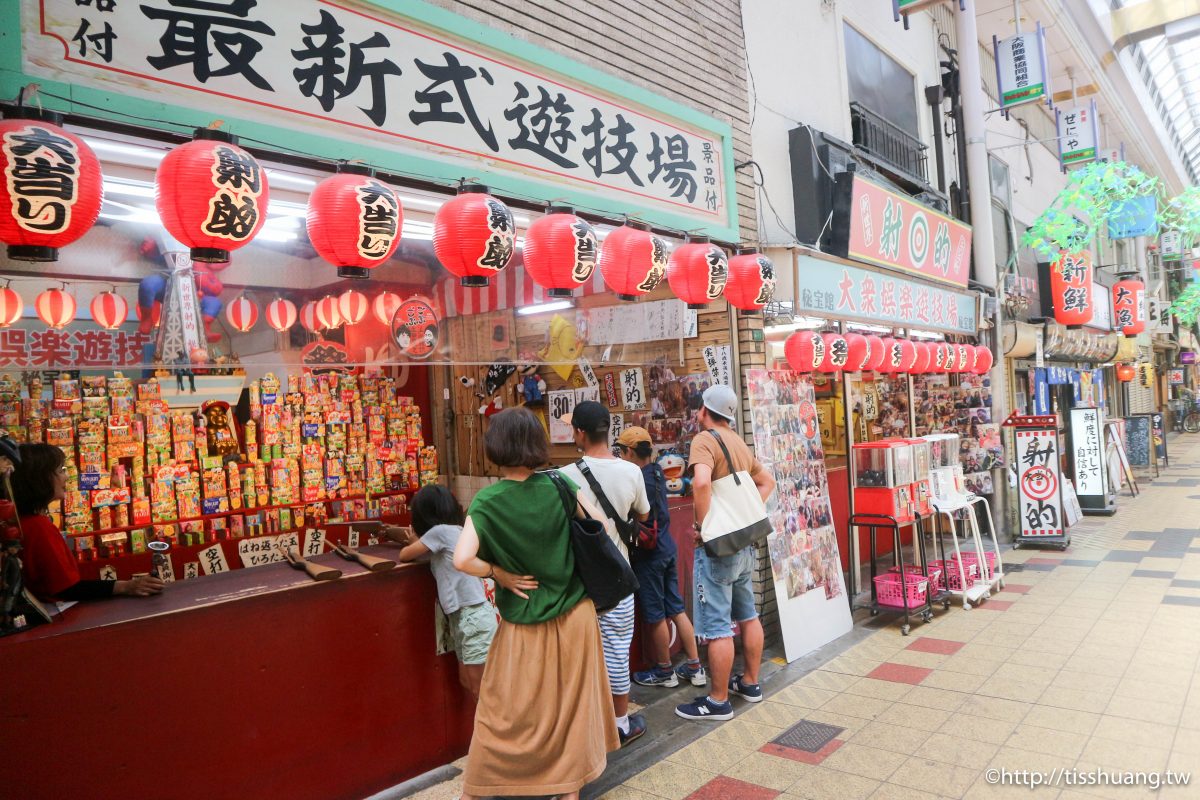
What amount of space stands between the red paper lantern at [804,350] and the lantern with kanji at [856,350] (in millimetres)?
666

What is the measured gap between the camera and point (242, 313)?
4.63 metres

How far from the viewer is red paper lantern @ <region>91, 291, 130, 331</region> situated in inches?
173

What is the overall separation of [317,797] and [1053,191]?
65.8 feet

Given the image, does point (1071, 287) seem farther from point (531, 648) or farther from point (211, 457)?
point (211, 457)

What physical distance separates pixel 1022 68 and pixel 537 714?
1351 cm

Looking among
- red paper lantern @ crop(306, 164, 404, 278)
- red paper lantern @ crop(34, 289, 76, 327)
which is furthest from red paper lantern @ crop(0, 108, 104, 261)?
red paper lantern @ crop(34, 289, 76, 327)

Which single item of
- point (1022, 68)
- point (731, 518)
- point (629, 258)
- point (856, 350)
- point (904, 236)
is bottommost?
point (731, 518)

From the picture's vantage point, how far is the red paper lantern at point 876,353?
8068 mm

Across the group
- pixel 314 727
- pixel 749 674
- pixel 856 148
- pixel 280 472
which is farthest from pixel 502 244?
pixel 856 148

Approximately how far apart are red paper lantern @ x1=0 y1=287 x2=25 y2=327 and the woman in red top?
0.85m

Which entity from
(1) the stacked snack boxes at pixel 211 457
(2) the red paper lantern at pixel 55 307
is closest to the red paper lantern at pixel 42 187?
(2) the red paper lantern at pixel 55 307

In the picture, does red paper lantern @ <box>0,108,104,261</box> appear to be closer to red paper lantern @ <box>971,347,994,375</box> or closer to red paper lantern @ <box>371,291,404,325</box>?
red paper lantern @ <box>371,291,404,325</box>

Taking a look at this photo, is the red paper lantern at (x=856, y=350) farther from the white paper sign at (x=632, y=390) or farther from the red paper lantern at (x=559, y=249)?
the red paper lantern at (x=559, y=249)

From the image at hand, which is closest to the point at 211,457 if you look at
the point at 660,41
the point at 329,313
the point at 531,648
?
the point at 329,313
